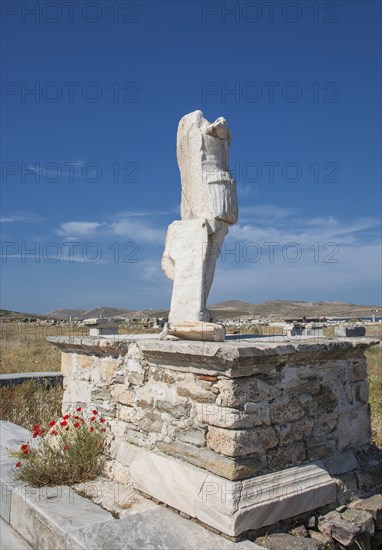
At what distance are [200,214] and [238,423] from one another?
2155 millimetres

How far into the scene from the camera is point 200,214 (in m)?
4.75

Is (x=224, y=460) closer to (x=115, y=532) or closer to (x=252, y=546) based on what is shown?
(x=252, y=546)

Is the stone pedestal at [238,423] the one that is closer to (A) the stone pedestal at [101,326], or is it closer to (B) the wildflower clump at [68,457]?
(B) the wildflower clump at [68,457]

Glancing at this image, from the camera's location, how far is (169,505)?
3.62 meters

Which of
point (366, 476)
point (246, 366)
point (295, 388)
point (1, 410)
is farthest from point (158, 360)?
point (1, 410)

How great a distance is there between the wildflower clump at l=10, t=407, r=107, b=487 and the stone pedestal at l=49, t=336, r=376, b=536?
0.49 ft

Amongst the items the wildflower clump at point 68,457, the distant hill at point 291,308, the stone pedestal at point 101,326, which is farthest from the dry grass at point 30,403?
the distant hill at point 291,308

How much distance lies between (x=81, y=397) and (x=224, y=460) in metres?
2.19

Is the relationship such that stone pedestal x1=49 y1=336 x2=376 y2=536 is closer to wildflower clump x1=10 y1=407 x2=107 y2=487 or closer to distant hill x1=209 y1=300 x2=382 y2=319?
wildflower clump x1=10 y1=407 x2=107 y2=487

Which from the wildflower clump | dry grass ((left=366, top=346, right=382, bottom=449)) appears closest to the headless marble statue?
the wildflower clump

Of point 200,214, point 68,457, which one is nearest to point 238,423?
point 68,457

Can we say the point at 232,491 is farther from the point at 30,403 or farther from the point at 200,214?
the point at 30,403

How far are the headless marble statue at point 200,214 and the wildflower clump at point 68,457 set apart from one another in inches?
45.6

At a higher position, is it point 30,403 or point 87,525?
point 87,525
